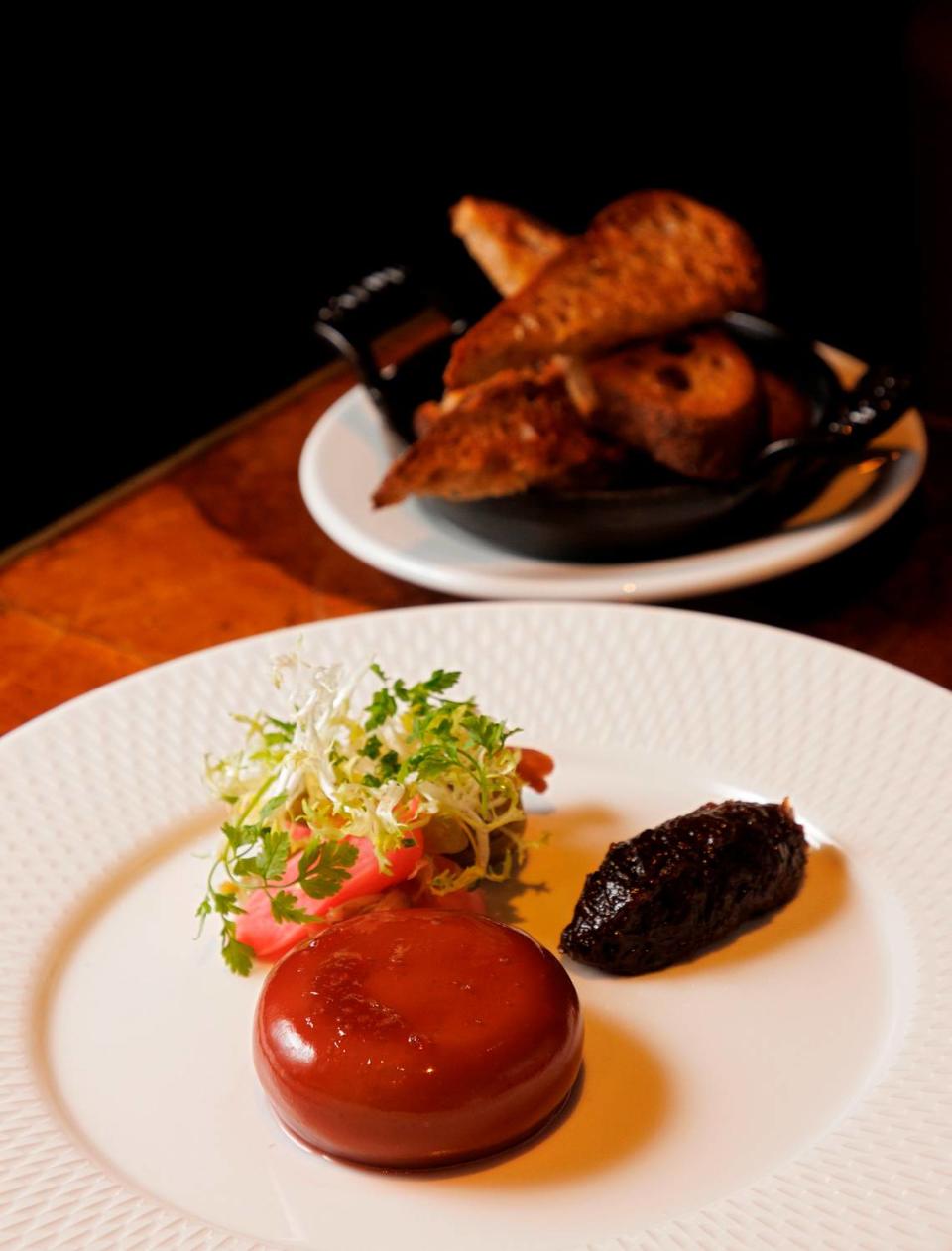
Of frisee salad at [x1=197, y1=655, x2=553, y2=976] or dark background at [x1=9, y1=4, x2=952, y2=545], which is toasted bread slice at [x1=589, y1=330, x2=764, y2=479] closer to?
frisee salad at [x1=197, y1=655, x2=553, y2=976]

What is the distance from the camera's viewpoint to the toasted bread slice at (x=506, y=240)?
7.07 ft

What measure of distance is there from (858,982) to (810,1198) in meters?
0.26

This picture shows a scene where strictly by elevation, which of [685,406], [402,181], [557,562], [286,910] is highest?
[685,406]

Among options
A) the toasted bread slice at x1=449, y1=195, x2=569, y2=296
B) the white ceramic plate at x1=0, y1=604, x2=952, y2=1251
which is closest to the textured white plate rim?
the white ceramic plate at x1=0, y1=604, x2=952, y2=1251

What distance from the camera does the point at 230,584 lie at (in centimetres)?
198

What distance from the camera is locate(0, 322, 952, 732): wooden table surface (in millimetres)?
1786

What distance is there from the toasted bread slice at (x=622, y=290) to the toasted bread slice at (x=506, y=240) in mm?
107

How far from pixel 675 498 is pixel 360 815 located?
29.0 inches

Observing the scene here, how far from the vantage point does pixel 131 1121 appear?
1077 millimetres

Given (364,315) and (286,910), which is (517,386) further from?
(286,910)

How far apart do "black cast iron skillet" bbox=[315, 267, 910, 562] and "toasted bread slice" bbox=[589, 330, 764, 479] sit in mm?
35

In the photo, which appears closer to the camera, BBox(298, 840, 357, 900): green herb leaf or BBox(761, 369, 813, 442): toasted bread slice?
BBox(298, 840, 357, 900): green herb leaf

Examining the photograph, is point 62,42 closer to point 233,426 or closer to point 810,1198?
point 233,426

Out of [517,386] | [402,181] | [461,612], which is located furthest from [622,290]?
[402,181]
